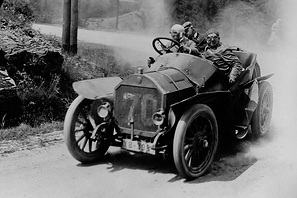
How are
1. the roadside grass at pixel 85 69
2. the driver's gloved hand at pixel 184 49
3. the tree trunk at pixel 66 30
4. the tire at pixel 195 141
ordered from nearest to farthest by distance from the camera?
the tire at pixel 195 141 < the driver's gloved hand at pixel 184 49 < the roadside grass at pixel 85 69 < the tree trunk at pixel 66 30

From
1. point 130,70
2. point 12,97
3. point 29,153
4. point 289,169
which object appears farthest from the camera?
point 130,70

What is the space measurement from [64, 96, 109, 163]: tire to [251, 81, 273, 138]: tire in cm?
244

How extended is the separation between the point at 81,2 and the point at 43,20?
10.3 feet

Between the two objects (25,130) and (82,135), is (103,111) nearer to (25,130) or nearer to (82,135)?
(82,135)

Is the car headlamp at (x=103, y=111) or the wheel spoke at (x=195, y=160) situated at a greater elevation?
the car headlamp at (x=103, y=111)

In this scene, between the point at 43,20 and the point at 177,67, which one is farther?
the point at 43,20

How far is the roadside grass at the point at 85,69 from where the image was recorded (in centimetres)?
820

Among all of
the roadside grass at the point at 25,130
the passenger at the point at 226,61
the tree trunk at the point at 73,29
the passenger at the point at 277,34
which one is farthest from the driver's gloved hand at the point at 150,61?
the passenger at the point at 277,34

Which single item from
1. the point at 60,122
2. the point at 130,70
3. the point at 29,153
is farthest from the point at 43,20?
the point at 29,153

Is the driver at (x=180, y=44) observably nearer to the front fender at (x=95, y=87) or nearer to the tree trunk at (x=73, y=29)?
the front fender at (x=95, y=87)

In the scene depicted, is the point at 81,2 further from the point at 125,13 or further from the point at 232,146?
the point at 232,146

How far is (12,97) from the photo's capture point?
8.71 m

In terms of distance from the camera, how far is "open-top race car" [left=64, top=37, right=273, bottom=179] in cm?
Answer: 638

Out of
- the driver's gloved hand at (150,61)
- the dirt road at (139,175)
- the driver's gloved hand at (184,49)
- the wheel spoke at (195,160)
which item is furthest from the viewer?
the driver's gloved hand at (150,61)
